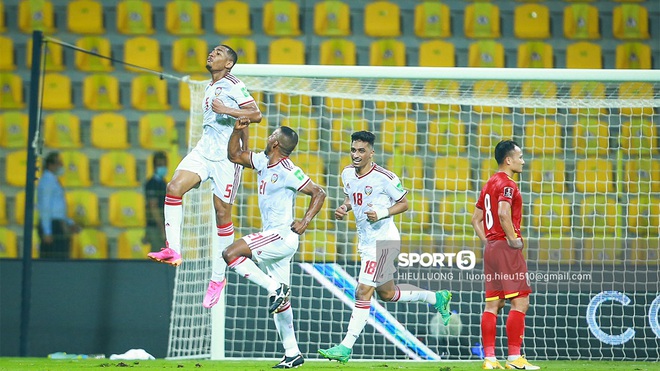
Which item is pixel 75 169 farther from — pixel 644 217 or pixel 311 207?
pixel 644 217

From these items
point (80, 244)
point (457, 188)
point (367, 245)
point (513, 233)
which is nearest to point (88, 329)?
point (80, 244)

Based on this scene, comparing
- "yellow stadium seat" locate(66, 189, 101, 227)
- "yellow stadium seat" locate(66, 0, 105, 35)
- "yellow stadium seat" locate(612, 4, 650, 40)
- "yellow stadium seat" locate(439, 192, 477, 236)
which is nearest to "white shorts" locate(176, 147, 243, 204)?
"yellow stadium seat" locate(439, 192, 477, 236)

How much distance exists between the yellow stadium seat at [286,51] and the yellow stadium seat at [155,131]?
150 centimetres

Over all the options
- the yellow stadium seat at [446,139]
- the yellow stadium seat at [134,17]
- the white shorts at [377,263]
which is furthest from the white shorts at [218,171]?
the yellow stadium seat at [134,17]

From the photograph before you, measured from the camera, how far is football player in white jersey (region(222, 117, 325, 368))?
7.02m

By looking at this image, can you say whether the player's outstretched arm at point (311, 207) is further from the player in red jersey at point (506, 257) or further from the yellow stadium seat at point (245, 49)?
the yellow stadium seat at point (245, 49)

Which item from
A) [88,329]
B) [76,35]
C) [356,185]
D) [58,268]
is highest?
[76,35]

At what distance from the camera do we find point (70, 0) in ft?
41.3

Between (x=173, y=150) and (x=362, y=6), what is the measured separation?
3104mm

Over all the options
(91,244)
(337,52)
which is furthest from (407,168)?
(91,244)

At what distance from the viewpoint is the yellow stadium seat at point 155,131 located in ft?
38.9

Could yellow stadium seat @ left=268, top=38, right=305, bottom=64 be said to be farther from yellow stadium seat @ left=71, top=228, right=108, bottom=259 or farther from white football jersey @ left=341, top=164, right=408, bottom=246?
white football jersey @ left=341, top=164, right=408, bottom=246

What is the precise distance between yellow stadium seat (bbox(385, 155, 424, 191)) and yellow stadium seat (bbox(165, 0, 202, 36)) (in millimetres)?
3319

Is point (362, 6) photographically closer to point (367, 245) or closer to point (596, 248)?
point (596, 248)
